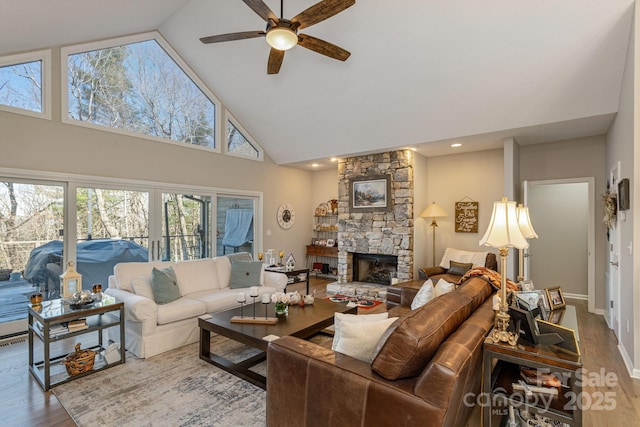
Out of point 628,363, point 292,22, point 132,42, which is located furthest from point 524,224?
point 132,42

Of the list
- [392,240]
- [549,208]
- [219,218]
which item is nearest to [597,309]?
[549,208]

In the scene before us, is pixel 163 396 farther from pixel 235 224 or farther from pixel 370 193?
pixel 370 193

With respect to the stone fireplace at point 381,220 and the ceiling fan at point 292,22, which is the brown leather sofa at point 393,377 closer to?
the ceiling fan at point 292,22

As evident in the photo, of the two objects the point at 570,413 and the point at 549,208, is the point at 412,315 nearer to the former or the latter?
the point at 570,413

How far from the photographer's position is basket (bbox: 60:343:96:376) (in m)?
2.84

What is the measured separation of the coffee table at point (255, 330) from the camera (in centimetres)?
280

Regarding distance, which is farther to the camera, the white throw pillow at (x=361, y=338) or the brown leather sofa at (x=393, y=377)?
the white throw pillow at (x=361, y=338)

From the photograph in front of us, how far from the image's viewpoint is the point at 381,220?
616cm

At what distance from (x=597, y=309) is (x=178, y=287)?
20.4 ft

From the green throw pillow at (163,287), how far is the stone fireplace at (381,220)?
145 inches

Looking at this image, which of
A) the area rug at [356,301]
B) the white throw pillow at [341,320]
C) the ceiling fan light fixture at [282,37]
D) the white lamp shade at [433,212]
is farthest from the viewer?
the white lamp shade at [433,212]

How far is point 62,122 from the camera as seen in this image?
4211mm

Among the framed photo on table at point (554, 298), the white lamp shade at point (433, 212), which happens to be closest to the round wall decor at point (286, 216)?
the white lamp shade at point (433, 212)

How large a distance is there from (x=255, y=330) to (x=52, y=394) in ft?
5.58
